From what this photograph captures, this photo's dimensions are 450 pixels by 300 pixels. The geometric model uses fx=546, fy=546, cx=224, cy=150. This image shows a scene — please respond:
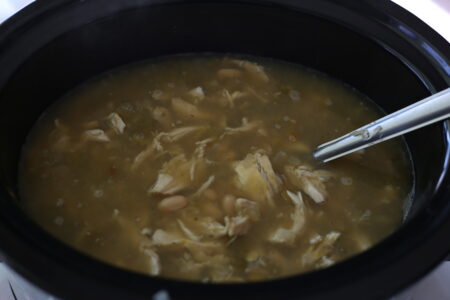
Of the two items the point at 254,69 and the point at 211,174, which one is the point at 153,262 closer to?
the point at 211,174

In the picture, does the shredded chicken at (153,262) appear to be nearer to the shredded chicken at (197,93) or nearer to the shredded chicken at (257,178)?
the shredded chicken at (257,178)

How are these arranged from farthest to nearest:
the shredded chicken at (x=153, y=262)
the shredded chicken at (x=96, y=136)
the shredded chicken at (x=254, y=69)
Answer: the shredded chicken at (x=254, y=69), the shredded chicken at (x=96, y=136), the shredded chicken at (x=153, y=262)

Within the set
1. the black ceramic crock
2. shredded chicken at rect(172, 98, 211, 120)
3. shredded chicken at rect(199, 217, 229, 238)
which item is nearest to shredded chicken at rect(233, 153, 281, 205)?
shredded chicken at rect(199, 217, 229, 238)

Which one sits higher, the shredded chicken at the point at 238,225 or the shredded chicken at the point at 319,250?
the shredded chicken at the point at 238,225

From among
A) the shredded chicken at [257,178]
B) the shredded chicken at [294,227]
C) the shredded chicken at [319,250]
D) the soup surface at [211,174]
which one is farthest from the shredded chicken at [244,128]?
the shredded chicken at [319,250]

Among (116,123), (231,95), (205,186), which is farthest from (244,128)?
(116,123)

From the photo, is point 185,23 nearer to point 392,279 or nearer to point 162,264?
point 162,264

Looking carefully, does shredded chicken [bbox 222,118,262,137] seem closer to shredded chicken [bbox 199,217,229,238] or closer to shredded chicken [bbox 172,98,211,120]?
shredded chicken [bbox 172,98,211,120]
